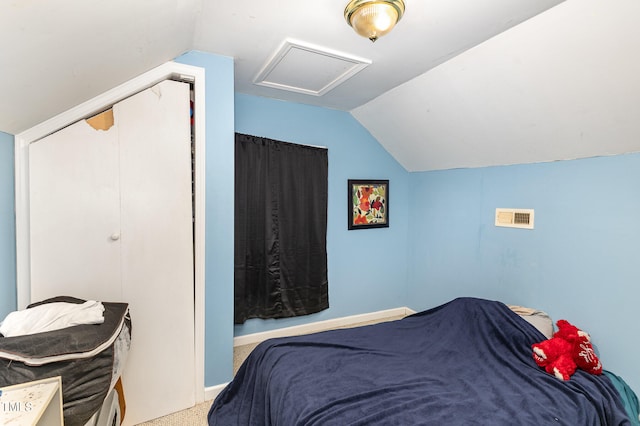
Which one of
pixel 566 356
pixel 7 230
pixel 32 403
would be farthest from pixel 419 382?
pixel 7 230

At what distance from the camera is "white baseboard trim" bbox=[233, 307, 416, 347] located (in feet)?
9.86

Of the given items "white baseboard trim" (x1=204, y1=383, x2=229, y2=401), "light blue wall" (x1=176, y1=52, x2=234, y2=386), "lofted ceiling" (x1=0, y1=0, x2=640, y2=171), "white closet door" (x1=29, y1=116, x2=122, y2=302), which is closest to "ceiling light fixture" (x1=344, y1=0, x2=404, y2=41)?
"lofted ceiling" (x1=0, y1=0, x2=640, y2=171)

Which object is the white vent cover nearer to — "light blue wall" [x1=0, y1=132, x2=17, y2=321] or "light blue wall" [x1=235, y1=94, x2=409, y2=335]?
"light blue wall" [x1=235, y1=94, x2=409, y2=335]

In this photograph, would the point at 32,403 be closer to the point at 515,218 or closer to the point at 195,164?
the point at 195,164

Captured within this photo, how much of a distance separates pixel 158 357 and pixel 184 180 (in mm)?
1143

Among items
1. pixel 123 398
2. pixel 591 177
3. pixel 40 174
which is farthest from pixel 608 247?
pixel 40 174

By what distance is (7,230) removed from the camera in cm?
164

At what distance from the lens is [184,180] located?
204 centimetres

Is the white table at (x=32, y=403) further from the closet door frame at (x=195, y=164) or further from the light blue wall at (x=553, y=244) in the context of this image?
the light blue wall at (x=553, y=244)

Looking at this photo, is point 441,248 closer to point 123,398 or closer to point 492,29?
point 492,29

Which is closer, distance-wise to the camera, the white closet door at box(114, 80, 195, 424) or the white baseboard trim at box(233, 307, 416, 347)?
the white closet door at box(114, 80, 195, 424)

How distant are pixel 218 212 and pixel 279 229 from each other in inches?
36.8

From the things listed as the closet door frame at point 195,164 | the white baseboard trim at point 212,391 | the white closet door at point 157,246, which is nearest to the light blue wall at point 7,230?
the closet door frame at point 195,164

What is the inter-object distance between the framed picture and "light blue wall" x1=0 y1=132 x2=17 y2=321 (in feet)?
8.69
